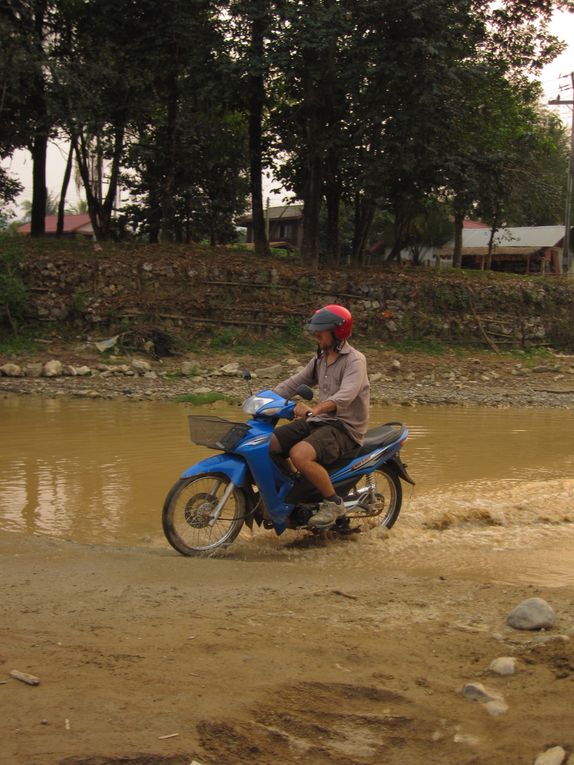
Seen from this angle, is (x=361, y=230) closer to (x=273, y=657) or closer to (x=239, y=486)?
(x=239, y=486)

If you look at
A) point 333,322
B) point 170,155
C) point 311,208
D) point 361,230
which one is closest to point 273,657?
point 333,322

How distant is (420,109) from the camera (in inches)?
789

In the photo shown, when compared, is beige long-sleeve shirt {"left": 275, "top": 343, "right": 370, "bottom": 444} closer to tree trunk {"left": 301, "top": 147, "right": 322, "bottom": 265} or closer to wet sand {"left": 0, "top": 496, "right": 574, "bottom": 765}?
wet sand {"left": 0, "top": 496, "right": 574, "bottom": 765}

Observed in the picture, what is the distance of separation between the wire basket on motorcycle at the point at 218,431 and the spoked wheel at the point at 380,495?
3.73ft

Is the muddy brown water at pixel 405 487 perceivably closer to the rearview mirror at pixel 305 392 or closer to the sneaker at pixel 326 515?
the sneaker at pixel 326 515

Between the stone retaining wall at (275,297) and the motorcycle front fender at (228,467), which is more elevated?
the stone retaining wall at (275,297)

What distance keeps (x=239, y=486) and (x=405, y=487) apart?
328 cm

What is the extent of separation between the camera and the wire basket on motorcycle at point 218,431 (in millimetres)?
5746

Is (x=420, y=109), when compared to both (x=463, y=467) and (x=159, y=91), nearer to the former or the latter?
(x=159, y=91)

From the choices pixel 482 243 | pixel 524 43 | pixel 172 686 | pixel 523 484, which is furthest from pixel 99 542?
pixel 482 243

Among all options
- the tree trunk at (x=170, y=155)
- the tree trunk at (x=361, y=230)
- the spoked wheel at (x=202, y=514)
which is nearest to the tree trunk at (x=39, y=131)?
the tree trunk at (x=170, y=155)

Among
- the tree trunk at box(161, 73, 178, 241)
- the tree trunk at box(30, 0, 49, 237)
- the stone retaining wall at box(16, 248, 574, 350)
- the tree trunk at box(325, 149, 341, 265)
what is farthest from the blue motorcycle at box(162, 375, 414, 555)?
the tree trunk at box(161, 73, 178, 241)

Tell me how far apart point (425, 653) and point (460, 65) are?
19.3m

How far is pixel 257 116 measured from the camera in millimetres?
22859
